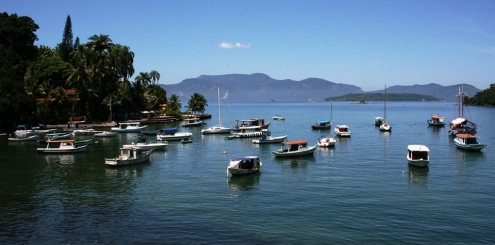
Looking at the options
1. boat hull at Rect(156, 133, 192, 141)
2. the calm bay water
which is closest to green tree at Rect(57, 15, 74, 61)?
boat hull at Rect(156, 133, 192, 141)

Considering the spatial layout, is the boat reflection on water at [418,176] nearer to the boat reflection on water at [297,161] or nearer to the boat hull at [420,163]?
the boat hull at [420,163]

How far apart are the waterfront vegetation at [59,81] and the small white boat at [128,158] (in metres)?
44.2

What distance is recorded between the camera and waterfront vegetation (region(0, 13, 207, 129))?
89.1 meters

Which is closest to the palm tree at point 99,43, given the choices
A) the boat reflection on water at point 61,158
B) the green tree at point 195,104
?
the green tree at point 195,104

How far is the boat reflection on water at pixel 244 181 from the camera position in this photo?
39.1 metres

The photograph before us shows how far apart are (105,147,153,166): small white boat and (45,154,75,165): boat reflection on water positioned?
23.9 ft

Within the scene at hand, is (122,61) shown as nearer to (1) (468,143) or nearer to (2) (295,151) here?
(2) (295,151)

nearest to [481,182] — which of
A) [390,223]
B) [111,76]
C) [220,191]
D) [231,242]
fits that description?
[390,223]

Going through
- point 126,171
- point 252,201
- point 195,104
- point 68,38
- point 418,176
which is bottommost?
point 252,201

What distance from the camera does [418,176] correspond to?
144 ft

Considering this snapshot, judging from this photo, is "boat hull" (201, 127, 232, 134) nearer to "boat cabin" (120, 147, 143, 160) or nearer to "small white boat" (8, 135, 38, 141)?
"small white boat" (8, 135, 38, 141)

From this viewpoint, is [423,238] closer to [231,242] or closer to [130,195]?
[231,242]

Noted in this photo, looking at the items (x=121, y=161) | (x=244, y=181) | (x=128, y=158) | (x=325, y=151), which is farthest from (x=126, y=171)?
(x=325, y=151)

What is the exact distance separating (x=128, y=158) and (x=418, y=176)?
107ft
